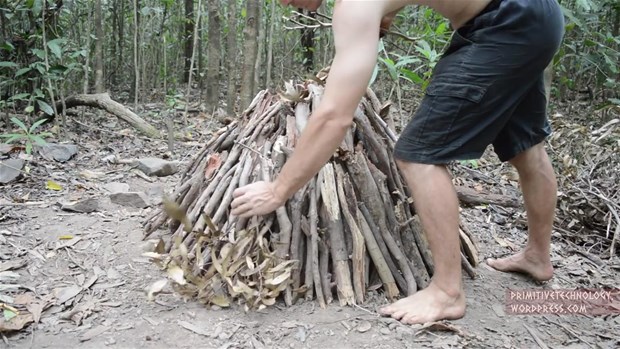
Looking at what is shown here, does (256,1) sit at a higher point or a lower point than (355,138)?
higher

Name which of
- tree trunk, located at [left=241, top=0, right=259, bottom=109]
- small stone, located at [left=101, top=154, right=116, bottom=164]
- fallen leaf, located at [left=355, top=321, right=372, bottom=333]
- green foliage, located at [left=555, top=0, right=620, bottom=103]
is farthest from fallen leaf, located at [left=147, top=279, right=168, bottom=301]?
green foliage, located at [left=555, top=0, right=620, bottom=103]

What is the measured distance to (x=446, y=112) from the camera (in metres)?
1.82

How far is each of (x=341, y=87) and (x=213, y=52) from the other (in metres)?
4.53

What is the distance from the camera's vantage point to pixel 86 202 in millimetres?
2855

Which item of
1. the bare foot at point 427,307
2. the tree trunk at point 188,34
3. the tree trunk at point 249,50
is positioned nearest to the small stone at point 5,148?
the tree trunk at point 249,50

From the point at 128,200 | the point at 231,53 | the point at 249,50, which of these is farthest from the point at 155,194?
the point at 231,53

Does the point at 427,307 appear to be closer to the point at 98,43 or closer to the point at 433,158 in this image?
the point at 433,158

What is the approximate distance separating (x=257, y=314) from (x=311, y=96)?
3.17 feet

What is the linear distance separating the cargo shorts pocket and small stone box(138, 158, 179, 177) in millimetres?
2268

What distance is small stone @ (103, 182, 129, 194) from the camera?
3199mm

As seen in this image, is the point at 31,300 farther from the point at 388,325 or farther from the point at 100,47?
the point at 100,47

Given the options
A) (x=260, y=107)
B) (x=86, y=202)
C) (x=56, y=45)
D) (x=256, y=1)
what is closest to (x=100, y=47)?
(x=56, y=45)

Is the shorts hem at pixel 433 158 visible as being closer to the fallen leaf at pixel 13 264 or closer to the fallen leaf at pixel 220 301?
the fallen leaf at pixel 220 301

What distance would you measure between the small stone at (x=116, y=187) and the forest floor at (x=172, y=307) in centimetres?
9
